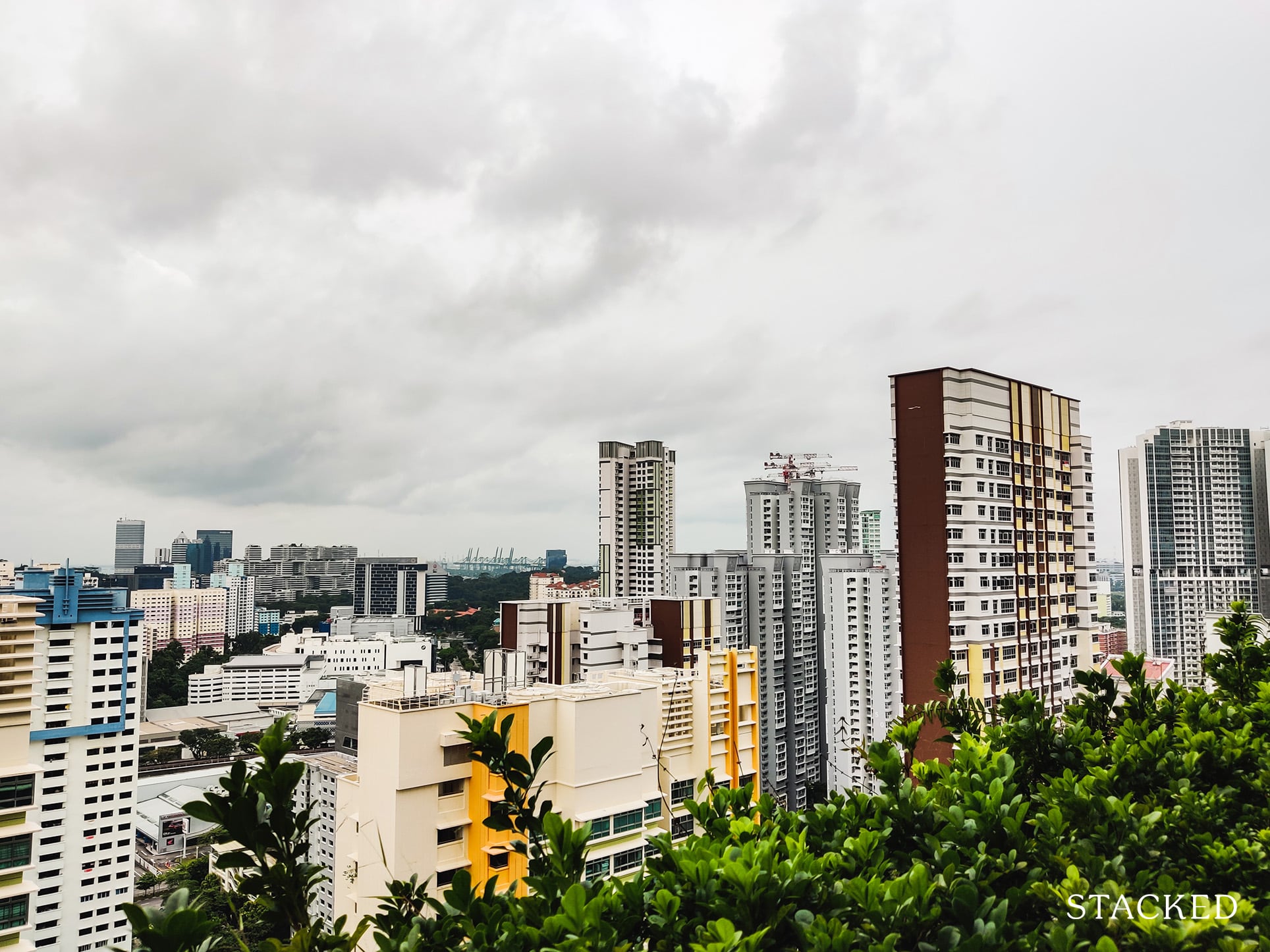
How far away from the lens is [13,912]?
28.9 feet

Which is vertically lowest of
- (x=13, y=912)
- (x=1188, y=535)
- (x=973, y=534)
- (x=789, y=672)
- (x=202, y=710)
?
(x=202, y=710)

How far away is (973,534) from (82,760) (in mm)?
13509

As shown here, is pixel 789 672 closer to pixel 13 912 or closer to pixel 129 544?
pixel 13 912

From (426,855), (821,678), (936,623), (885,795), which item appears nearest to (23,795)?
(426,855)

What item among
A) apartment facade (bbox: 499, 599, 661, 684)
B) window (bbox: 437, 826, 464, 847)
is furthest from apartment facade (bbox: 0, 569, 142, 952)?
window (bbox: 437, 826, 464, 847)

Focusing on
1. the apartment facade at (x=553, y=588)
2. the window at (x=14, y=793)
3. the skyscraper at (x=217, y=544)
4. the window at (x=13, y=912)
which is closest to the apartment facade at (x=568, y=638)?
the window at (x=14, y=793)

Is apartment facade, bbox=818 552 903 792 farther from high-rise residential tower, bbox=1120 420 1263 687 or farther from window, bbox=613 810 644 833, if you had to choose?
high-rise residential tower, bbox=1120 420 1263 687

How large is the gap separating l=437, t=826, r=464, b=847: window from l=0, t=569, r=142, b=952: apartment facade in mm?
9232

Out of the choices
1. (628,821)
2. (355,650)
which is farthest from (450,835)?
(355,650)

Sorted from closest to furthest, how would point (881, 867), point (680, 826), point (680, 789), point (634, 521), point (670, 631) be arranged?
point (881, 867) → point (680, 826) → point (680, 789) → point (670, 631) → point (634, 521)

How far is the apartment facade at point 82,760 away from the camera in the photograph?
12211mm

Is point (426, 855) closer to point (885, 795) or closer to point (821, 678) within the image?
point (885, 795)

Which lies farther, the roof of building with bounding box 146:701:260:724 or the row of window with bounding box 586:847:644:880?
the roof of building with bounding box 146:701:260:724

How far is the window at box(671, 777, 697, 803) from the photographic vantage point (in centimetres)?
875
